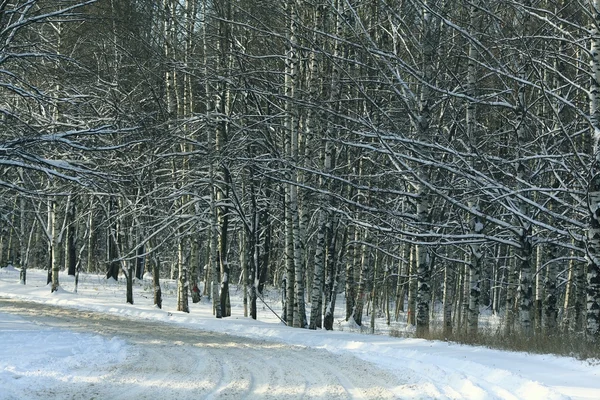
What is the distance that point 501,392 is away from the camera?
8531 mm

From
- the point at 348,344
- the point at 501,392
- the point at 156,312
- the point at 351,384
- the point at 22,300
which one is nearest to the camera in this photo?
the point at 501,392

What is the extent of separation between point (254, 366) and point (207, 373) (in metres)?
1.15

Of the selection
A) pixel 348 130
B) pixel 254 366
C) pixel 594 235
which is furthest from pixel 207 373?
pixel 594 235

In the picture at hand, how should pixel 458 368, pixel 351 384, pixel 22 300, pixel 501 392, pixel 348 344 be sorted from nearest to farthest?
pixel 501 392 → pixel 351 384 → pixel 458 368 → pixel 348 344 → pixel 22 300

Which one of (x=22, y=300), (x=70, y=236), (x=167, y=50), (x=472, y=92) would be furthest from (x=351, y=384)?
(x=70, y=236)

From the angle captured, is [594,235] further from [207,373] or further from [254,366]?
[207,373]

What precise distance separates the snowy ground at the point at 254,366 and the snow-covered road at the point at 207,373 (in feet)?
0.06

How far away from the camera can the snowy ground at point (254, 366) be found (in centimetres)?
871

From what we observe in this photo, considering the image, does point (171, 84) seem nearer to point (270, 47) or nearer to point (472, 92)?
point (270, 47)

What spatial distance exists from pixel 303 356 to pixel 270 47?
14.0 meters

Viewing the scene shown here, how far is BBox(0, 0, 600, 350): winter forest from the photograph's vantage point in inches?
524

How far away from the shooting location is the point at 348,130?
45.3ft

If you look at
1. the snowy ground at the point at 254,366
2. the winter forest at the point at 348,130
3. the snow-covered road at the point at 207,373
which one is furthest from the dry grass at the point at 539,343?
the snow-covered road at the point at 207,373

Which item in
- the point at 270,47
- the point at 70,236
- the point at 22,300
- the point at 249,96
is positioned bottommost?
the point at 22,300
